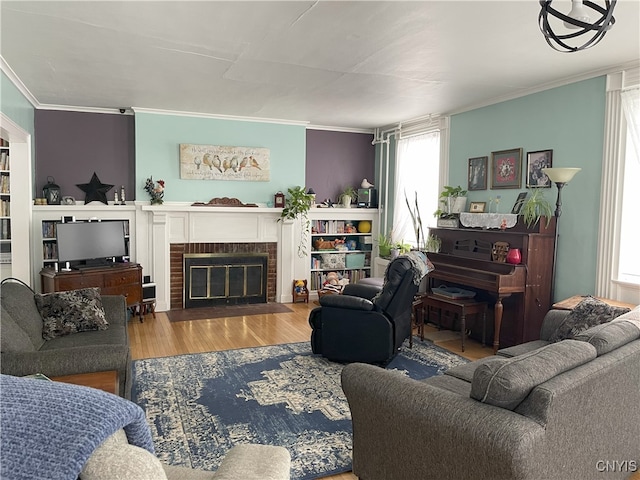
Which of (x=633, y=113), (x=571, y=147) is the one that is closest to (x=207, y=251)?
(x=571, y=147)

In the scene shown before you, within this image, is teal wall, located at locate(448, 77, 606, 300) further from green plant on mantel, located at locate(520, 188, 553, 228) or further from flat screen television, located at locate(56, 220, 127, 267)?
flat screen television, located at locate(56, 220, 127, 267)

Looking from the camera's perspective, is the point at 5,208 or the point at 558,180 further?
the point at 5,208

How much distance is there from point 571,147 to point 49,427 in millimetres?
4735

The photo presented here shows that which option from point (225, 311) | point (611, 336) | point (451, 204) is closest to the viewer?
point (611, 336)

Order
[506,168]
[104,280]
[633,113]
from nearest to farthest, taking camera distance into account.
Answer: [633,113] < [506,168] < [104,280]

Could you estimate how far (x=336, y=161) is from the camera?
7.54 metres

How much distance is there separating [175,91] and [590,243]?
4.42 metres

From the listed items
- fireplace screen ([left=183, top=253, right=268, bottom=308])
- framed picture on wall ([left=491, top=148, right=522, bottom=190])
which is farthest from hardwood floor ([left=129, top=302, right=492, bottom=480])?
framed picture on wall ([left=491, top=148, right=522, bottom=190])

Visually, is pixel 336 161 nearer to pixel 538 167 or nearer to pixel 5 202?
pixel 538 167

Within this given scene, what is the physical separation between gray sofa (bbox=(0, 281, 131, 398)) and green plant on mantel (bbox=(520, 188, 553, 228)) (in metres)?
3.71

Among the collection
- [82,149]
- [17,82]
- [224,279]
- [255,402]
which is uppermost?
[17,82]

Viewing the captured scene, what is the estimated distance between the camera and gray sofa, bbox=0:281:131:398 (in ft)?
8.14

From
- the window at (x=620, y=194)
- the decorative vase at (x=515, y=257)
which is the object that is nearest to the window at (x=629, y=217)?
the window at (x=620, y=194)

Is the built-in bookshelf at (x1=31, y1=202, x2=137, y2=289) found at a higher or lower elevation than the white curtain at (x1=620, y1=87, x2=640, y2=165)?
lower
